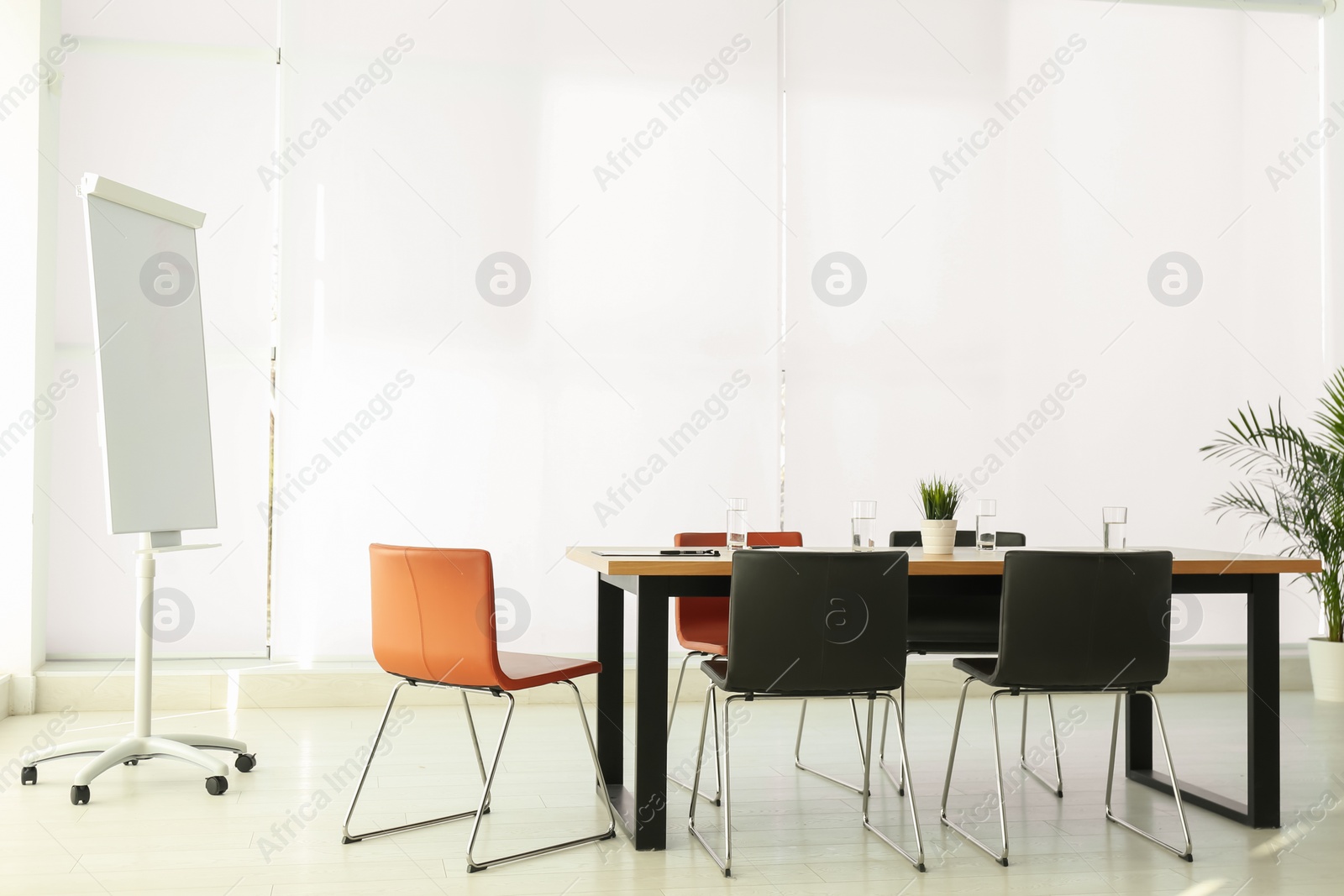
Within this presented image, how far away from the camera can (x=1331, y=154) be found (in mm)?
6117

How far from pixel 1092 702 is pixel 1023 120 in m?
3.15

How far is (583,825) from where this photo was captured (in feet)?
10.3

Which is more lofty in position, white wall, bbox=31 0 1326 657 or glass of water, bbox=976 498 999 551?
white wall, bbox=31 0 1326 657

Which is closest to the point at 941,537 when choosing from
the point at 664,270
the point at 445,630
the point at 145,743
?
the point at 445,630

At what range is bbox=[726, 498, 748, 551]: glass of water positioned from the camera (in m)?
3.35

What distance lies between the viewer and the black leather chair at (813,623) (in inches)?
109

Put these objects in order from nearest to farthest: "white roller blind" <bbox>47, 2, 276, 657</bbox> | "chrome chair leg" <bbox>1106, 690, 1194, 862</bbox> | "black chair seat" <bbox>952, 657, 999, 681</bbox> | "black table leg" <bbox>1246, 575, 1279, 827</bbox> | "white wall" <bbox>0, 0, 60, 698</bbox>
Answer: "chrome chair leg" <bbox>1106, 690, 1194, 862</bbox>
"black chair seat" <bbox>952, 657, 999, 681</bbox>
"black table leg" <bbox>1246, 575, 1279, 827</bbox>
"white wall" <bbox>0, 0, 60, 698</bbox>
"white roller blind" <bbox>47, 2, 276, 657</bbox>

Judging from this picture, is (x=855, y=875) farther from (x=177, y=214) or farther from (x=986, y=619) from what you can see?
(x=177, y=214)

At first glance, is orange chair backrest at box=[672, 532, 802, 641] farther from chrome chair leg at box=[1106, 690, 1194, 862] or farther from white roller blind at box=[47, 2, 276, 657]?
white roller blind at box=[47, 2, 276, 657]

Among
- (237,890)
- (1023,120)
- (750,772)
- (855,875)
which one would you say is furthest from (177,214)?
(1023,120)

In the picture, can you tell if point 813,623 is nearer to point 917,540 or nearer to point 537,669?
point 537,669

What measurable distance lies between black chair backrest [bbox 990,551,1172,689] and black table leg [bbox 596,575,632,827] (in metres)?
1.23

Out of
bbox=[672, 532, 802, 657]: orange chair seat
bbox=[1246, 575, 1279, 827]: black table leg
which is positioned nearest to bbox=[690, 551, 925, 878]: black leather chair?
bbox=[672, 532, 802, 657]: orange chair seat

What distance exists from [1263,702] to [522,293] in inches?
147
